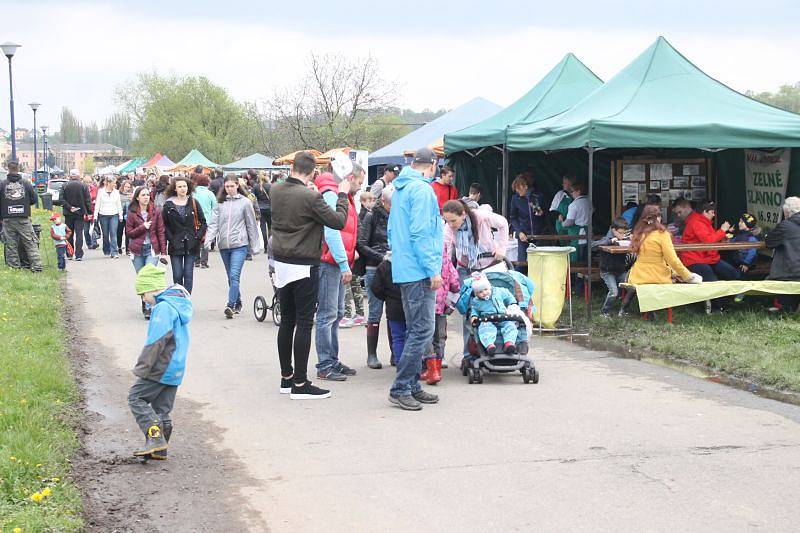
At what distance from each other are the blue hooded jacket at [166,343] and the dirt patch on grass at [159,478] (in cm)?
60

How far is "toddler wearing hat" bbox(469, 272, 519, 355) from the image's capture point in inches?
339

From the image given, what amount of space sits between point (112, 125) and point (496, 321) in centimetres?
20039

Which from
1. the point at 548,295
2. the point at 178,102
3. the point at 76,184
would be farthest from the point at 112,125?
the point at 548,295

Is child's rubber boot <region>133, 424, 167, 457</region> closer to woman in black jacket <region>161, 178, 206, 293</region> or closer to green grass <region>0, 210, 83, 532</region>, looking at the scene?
green grass <region>0, 210, 83, 532</region>

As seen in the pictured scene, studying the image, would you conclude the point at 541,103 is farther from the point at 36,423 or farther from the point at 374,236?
the point at 36,423

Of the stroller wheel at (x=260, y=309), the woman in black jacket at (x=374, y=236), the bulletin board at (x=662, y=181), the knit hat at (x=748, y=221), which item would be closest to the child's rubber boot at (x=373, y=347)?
the woman in black jacket at (x=374, y=236)

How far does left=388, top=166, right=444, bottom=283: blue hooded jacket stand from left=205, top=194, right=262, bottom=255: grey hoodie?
206 inches

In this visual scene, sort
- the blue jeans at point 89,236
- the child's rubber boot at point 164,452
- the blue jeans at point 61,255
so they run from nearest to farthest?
the child's rubber boot at point 164,452 → the blue jeans at point 61,255 → the blue jeans at point 89,236

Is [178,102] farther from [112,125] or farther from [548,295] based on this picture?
[112,125]

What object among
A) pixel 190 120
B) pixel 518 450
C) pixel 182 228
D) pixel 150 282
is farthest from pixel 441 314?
pixel 190 120

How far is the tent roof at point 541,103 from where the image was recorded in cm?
1531

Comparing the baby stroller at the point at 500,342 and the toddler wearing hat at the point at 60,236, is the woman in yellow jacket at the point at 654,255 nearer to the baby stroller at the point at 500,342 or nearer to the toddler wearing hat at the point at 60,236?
the baby stroller at the point at 500,342

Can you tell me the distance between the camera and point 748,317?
11.4m

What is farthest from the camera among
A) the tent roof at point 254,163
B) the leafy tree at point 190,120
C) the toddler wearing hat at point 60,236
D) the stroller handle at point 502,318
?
the leafy tree at point 190,120
